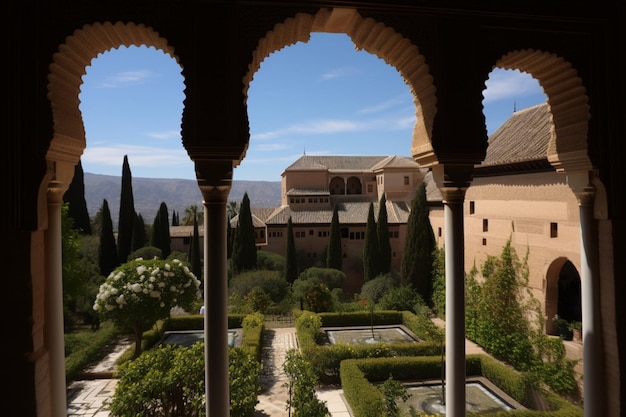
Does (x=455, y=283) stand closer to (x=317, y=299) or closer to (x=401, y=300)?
(x=317, y=299)

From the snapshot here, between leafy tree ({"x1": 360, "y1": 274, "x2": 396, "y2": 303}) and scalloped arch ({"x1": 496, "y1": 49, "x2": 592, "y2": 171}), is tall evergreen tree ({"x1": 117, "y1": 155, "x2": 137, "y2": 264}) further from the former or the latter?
scalloped arch ({"x1": 496, "y1": 49, "x2": 592, "y2": 171})

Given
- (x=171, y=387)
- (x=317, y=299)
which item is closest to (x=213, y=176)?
(x=171, y=387)

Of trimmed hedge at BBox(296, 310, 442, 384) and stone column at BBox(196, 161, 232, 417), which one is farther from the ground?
stone column at BBox(196, 161, 232, 417)

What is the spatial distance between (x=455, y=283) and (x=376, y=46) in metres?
2.57

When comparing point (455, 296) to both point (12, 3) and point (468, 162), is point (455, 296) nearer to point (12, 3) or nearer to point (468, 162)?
point (468, 162)

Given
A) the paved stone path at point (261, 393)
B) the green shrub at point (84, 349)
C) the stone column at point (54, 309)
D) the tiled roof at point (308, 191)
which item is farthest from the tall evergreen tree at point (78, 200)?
the stone column at point (54, 309)

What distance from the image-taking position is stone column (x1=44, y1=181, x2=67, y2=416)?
3346mm

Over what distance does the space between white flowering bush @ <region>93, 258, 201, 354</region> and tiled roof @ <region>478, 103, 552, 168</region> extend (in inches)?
453

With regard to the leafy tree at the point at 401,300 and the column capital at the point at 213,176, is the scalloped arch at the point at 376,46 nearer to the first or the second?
the column capital at the point at 213,176

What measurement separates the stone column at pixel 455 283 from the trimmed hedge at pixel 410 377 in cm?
507

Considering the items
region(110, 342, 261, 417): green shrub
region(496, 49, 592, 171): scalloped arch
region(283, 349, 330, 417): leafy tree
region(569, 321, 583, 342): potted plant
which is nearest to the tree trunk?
region(110, 342, 261, 417): green shrub

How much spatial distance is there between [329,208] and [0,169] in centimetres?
2895

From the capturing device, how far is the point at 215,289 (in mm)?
3473

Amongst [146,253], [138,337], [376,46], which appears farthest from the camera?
[146,253]
